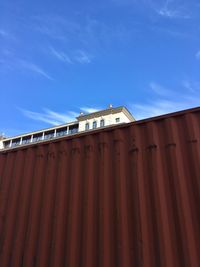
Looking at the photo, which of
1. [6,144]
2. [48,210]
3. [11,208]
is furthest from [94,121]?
[48,210]

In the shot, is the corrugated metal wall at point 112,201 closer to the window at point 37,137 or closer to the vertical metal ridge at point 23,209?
the vertical metal ridge at point 23,209

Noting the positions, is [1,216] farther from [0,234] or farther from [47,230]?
[47,230]

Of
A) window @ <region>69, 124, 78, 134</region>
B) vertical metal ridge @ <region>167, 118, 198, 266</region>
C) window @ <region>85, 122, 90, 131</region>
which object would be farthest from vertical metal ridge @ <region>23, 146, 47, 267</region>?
window @ <region>69, 124, 78, 134</region>

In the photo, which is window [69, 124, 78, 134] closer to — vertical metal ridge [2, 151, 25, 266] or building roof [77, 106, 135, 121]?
building roof [77, 106, 135, 121]

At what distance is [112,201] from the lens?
8.72ft

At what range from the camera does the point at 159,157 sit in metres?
2.67

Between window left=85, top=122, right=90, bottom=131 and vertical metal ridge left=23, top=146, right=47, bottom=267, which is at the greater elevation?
window left=85, top=122, right=90, bottom=131

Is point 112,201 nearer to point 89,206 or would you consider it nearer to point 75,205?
→ point 89,206

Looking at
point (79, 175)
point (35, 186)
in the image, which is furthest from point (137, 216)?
point (35, 186)

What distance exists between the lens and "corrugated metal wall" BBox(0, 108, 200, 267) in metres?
2.25

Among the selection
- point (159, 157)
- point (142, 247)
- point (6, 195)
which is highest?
point (159, 157)

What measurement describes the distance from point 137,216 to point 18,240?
1.86 metres

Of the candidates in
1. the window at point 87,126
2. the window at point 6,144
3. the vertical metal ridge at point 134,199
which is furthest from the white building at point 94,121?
the vertical metal ridge at point 134,199

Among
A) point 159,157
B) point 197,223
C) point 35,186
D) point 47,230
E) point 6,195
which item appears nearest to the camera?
point 197,223
